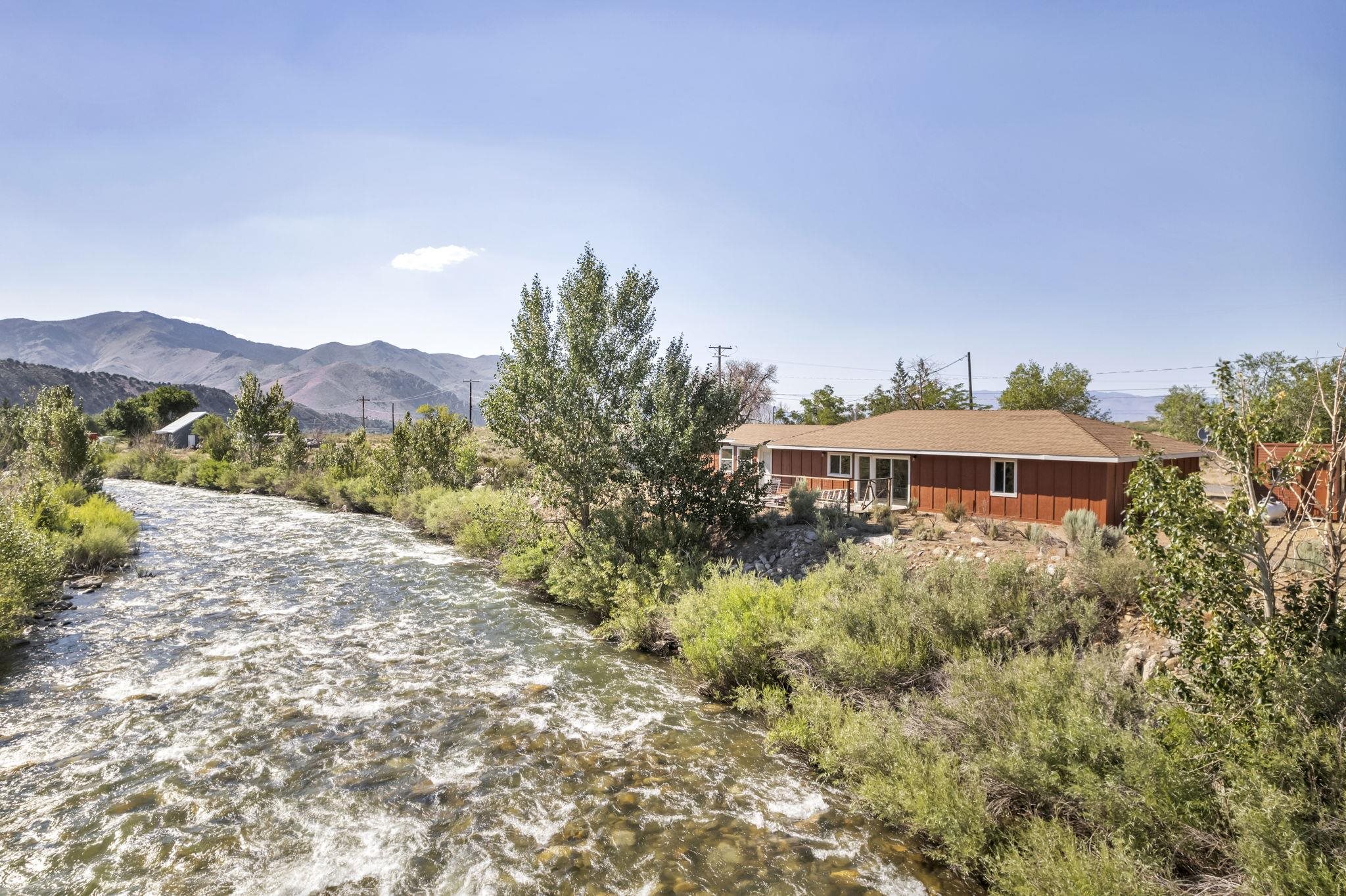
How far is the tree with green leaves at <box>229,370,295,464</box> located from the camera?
43781mm

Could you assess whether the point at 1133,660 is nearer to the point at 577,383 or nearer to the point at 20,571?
the point at 577,383

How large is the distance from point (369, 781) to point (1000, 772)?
7.27 m

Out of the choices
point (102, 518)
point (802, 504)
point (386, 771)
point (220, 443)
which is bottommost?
point (386, 771)

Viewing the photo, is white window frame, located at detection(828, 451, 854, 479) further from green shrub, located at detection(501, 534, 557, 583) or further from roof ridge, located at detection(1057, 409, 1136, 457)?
green shrub, located at detection(501, 534, 557, 583)

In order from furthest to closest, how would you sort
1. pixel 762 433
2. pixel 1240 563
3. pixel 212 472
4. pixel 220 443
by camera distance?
1. pixel 220 443
2. pixel 212 472
3. pixel 762 433
4. pixel 1240 563

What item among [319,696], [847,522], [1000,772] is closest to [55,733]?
[319,696]

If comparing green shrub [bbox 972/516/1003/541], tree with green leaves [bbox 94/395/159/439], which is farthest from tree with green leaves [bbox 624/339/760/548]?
tree with green leaves [bbox 94/395/159/439]

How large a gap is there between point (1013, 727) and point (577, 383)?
41.7ft

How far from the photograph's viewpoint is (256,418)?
145ft

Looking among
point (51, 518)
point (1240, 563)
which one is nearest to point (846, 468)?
point (1240, 563)

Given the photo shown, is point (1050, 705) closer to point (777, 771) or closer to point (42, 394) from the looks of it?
point (777, 771)

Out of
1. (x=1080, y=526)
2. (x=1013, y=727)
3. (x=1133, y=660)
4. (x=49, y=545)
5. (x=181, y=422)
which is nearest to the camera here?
(x=1013, y=727)

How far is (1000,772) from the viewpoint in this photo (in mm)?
6594

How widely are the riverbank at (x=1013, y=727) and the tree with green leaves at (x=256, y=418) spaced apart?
41649mm
